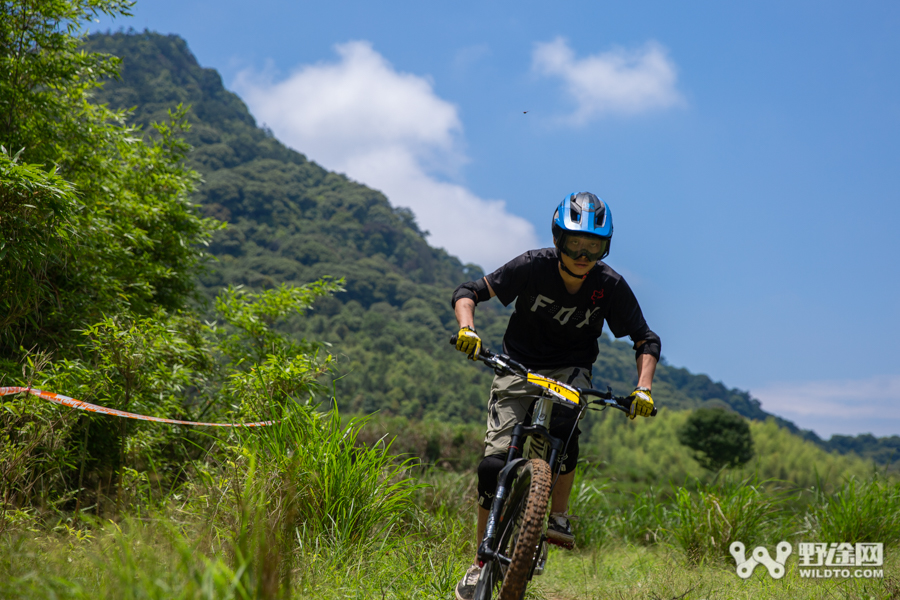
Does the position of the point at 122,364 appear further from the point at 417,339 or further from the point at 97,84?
the point at 417,339

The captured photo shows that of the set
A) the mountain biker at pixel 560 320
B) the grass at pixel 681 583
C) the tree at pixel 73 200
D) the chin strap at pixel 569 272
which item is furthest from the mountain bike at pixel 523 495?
the tree at pixel 73 200

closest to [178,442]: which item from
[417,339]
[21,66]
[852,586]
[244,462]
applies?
[244,462]

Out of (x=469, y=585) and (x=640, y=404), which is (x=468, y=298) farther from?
(x=469, y=585)

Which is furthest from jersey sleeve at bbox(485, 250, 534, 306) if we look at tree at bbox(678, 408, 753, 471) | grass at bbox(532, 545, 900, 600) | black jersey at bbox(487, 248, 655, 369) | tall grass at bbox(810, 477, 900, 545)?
tree at bbox(678, 408, 753, 471)

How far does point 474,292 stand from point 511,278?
0.67 ft

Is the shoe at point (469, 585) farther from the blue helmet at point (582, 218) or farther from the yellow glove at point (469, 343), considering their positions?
the blue helmet at point (582, 218)

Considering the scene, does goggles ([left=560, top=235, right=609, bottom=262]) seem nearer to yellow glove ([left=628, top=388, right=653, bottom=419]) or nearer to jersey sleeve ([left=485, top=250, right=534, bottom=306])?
jersey sleeve ([left=485, top=250, right=534, bottom=306])

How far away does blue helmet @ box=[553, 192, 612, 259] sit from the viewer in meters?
2.78

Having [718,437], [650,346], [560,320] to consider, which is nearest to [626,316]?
[650,346]

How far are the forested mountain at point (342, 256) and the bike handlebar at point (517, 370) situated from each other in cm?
3854

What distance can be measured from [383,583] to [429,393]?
5278 centimetres

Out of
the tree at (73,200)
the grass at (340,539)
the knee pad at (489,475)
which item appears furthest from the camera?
the tree at (73,200)

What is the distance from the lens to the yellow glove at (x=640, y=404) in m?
2.59

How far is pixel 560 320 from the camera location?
300 cm
